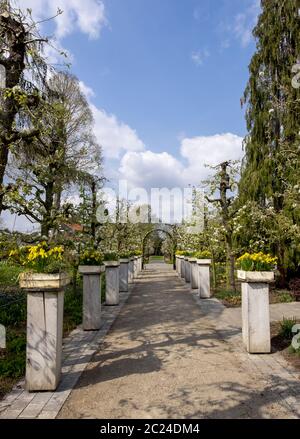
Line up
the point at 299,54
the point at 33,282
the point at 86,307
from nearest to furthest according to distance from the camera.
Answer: the point at 33,282
the point at 86,307
the point at 299,54

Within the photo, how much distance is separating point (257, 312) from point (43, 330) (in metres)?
3.05

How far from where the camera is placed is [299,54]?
1074cm

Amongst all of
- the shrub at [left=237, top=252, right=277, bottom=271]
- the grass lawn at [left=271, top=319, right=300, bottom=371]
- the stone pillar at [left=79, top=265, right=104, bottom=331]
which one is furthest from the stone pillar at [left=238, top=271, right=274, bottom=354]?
the stone pillar at [left=79, top=265, right=104, bottom=331]

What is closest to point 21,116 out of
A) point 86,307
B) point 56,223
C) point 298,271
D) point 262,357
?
point 56,223

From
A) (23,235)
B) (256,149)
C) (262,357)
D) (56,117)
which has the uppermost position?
(256,149)

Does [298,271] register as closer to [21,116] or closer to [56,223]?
[56,223]

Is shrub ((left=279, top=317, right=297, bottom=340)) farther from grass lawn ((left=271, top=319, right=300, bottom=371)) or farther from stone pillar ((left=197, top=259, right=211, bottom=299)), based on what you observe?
stone pillar ((left=197, top=259, right=211, bottom=299))

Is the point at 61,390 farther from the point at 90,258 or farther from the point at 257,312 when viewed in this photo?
the point at 90,258

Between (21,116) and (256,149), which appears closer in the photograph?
(21,116)

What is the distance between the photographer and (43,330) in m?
4.09

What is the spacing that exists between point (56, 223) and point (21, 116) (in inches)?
87.7

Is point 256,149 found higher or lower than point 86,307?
higher

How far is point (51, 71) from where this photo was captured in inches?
279
